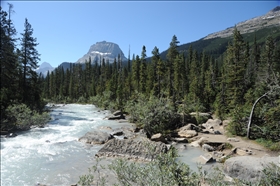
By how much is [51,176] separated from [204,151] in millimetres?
10876

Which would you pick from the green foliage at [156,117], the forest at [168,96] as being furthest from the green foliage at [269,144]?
the green foliage at [156,117]

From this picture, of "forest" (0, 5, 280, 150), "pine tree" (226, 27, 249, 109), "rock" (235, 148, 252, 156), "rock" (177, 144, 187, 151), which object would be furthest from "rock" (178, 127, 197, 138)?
"pine tree" (226, 27, 249, 109)

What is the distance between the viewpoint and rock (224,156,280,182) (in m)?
8.69

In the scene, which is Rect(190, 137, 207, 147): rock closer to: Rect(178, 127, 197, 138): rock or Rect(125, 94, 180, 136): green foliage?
Rect(178, 127, 197, 138): rock

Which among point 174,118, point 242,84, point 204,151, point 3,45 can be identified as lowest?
point 204,151

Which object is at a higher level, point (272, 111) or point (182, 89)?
→ point (182, 89)

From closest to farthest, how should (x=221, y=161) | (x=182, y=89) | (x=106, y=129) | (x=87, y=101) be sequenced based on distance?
(x=221, y=161) → (x=106, y=129) → (x=182, y=89) → (x=87, y=101)

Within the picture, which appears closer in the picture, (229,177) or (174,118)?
(229,177)

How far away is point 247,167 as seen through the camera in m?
9.09

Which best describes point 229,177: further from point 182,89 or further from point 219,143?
point 182,89

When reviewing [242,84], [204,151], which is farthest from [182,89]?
[204,151]

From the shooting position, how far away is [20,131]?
19.6m

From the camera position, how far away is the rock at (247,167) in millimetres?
8688

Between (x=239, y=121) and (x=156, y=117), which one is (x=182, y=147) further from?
(x=239, y=121)
